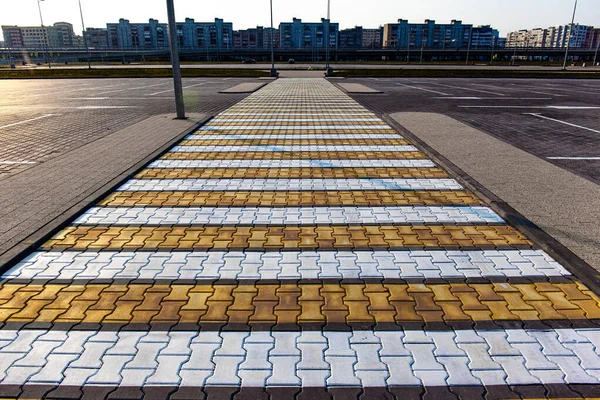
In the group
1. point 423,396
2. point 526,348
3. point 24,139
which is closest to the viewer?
point 423,396

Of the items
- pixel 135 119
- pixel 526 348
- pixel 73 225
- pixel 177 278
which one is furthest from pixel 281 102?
pixel 526 348

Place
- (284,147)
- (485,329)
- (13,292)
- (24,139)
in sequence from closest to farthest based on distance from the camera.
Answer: (485,329) → (13,292) → (284,147) → (24,139)

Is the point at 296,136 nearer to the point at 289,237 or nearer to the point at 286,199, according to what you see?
the point at 286,199

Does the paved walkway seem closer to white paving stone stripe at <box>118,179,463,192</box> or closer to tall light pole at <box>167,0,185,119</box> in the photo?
white paving stone stripe at <box>118,179,463,192</box>

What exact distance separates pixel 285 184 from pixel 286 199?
0.75 meters

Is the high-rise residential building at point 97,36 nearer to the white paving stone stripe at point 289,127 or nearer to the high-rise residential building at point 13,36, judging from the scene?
the high-rise residential building at point 13,36

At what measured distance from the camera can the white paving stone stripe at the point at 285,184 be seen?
7.00m

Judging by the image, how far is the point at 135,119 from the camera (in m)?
13.7

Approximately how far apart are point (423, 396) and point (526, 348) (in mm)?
1029

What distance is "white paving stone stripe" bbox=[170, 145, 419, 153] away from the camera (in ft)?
31.1

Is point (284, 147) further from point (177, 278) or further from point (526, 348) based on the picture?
point (526, 348)

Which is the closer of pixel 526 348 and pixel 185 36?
pixel 526 348

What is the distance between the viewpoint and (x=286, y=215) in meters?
5.88

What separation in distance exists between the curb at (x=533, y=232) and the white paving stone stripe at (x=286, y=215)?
0.61 feet
